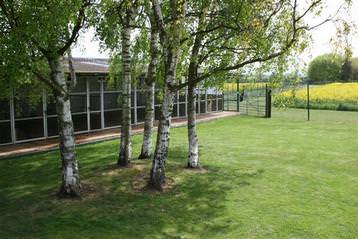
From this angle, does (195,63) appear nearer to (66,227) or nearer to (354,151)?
(66,227)

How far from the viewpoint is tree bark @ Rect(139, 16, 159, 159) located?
9414mm

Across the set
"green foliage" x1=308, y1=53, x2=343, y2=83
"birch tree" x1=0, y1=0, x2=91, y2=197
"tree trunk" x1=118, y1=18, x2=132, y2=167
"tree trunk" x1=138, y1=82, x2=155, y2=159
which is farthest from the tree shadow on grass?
"green foliage" x1=308, y1=53, x2=343, y2=83

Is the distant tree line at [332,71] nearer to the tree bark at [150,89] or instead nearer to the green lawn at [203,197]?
the green lawn at [203,197]

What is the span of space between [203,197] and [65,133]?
2763 mm

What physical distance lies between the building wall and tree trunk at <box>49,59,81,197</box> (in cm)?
487

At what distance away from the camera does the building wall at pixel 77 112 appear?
525 inches

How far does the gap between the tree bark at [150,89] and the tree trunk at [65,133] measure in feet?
8.32

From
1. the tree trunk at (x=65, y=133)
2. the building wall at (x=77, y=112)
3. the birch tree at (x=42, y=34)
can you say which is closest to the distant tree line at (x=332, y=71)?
the building wall at (x=77, y=112)

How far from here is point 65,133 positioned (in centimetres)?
736

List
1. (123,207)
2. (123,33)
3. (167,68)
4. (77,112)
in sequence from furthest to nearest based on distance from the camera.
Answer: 1. (77,112)
2. (123,33)
3. (167,68)
4. (123,207)

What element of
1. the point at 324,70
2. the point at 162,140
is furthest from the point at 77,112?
the point at 324,70

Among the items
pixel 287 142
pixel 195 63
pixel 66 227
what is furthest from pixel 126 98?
pixel 287 142

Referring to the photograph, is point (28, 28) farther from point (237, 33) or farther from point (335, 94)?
point (335, 94)

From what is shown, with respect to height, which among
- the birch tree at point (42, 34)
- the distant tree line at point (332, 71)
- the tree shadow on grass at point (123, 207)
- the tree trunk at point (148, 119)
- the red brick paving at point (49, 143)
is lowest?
the tree shadow on grass at point (123, 207)
